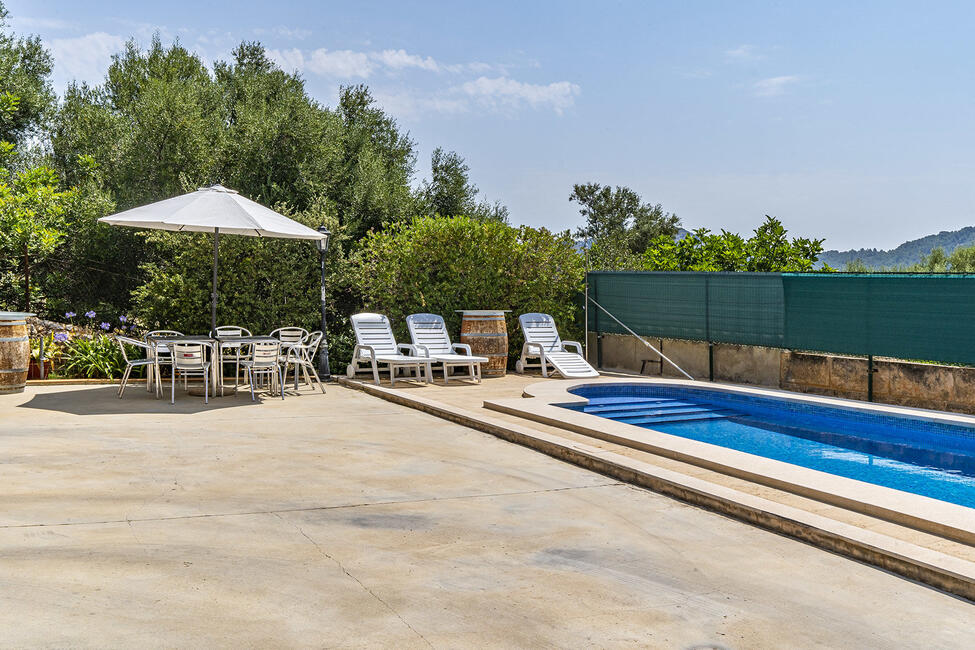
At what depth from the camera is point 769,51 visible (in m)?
24.7

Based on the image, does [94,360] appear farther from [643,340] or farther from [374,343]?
[643,340]

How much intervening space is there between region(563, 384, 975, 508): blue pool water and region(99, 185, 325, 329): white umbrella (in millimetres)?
4159

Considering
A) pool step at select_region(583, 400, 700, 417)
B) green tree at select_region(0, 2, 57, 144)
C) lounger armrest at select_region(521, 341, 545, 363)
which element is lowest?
pool step at select_region(583, 400, 700, 417)

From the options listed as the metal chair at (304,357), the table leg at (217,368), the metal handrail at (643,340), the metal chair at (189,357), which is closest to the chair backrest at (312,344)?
the metal chair at (304,357)

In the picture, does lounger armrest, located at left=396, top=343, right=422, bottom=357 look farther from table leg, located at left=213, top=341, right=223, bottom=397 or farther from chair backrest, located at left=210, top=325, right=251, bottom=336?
table leg, located at left=213, top=341, right=223, bottom=397

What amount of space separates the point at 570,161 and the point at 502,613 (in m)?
33.4

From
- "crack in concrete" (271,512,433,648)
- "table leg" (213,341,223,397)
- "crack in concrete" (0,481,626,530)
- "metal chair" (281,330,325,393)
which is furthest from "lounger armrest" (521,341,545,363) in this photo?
"crack in concrete" (271,512,433,648)

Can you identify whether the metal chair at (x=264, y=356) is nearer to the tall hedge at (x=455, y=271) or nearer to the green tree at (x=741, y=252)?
the tall hedge at (x=455, y=271)

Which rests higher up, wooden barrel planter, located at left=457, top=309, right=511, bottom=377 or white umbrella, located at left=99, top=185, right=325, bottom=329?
white umbrella, located at left=99, top=185, right=325, bottom=329

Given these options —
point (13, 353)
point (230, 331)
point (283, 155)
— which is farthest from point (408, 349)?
point (283, 155)

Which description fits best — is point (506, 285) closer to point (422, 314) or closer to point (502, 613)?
point (422, 314)

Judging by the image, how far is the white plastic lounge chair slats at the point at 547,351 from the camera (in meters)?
12.3

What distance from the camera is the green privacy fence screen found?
9633 mm

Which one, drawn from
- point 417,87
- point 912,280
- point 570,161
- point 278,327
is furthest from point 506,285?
point 570,161
